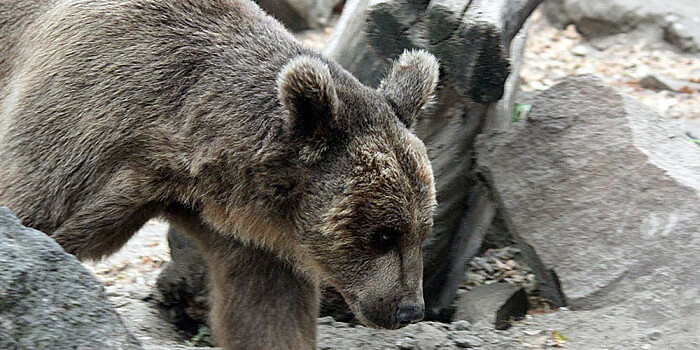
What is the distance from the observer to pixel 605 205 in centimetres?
553

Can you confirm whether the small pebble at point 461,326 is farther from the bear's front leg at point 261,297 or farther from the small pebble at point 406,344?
the bear's front leg at point 261,297

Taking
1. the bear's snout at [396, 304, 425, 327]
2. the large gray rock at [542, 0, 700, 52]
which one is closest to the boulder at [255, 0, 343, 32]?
the large gray rock at [542, 0, 700, 52]

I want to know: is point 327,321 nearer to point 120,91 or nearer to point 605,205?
point 605,205

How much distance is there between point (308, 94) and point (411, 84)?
0.79 meters

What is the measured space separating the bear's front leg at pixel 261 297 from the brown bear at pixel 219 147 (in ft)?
0.93

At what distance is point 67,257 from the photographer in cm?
332

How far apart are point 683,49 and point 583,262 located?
19.1 feet

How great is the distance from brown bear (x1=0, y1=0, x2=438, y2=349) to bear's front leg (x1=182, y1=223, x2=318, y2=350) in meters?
0.28

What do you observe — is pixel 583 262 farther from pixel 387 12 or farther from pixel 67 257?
pixel 67 257

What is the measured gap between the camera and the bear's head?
408 cm

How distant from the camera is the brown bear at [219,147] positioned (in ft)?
13.6

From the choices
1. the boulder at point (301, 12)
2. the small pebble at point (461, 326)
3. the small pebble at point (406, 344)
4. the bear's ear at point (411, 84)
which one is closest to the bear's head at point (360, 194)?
the bear's ear at point (411, 84)

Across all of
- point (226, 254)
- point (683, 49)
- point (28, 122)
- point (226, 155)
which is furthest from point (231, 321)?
point (683, 49)

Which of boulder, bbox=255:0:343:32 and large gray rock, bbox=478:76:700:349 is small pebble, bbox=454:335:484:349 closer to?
large gray rock, bbox=478:76:700:349
